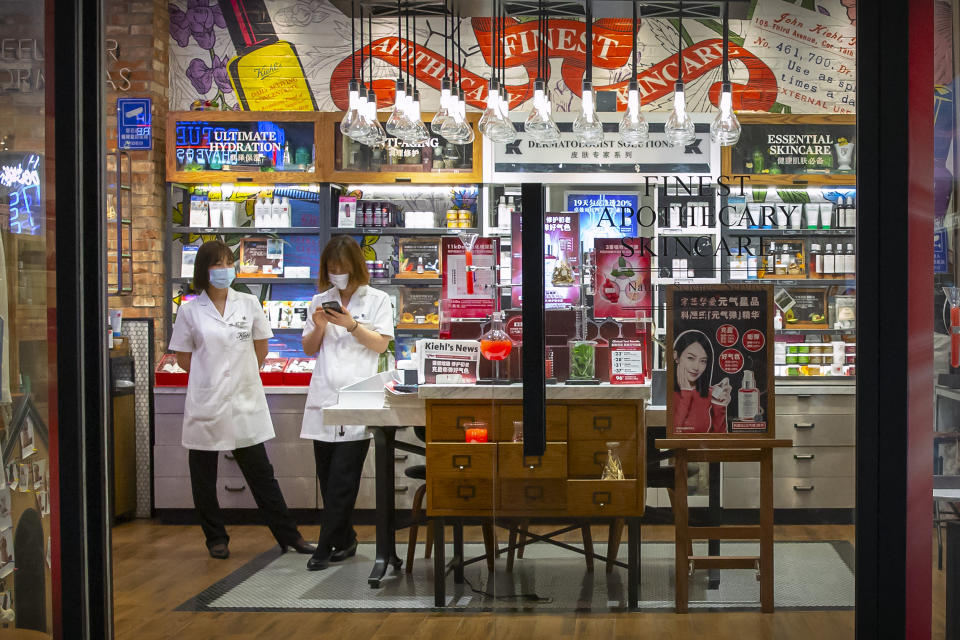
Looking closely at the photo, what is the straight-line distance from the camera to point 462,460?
11.4 feet

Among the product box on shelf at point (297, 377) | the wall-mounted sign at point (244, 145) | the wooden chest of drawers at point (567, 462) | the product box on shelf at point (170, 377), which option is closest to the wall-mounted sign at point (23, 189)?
the wooden chest of drawers at point (567, 462)

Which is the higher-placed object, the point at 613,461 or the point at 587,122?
the point at 587,122

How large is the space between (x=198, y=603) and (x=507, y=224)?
227cm

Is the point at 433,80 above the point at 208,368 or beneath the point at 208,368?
above

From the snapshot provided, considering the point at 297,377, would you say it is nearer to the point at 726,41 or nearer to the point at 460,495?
the point at 460,495

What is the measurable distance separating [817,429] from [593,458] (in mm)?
767

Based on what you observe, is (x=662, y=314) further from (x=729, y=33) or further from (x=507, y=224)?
(x=729, y=33)

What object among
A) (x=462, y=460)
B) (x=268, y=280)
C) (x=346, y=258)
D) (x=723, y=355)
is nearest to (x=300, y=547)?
(x=346, y=258)

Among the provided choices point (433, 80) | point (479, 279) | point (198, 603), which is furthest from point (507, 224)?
point (433, 80)

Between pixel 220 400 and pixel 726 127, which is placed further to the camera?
pixel 220 400

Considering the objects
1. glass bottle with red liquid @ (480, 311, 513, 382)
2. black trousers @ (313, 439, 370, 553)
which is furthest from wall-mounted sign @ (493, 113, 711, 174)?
black trousers @ (313, 439, 370, 553)

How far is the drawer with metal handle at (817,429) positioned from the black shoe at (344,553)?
8.21ft

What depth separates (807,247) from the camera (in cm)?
281

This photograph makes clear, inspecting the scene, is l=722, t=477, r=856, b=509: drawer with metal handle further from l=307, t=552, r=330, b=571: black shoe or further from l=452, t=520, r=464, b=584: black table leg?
l=307, t=552, r=330, b=571: black shoe
